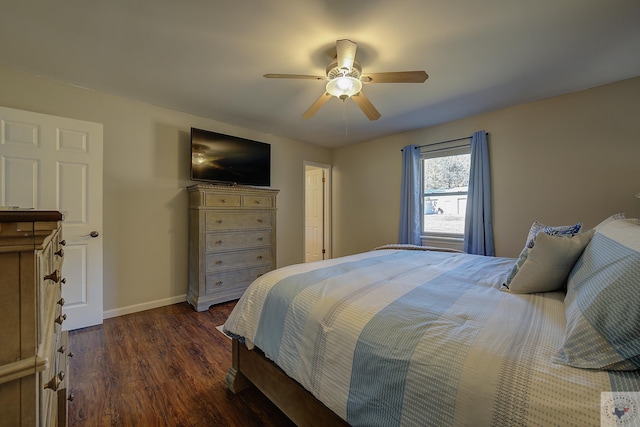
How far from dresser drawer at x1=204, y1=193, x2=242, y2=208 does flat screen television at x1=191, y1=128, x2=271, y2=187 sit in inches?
12.6

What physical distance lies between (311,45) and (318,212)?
11.5 ft

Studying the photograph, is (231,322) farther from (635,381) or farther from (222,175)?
(222,175)

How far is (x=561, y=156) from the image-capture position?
8.95 feet

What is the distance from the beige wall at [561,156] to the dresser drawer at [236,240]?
2646 mm

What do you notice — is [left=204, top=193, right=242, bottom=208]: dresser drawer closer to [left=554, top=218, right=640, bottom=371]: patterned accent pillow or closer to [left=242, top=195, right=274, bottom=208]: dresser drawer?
[left=242, top=195, right=274, bottom=208]: dresser drawer

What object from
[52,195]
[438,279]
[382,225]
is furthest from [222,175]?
[438,279]

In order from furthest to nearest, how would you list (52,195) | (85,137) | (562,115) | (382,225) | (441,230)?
(382,225) → (441,230) → (562,115) → (85,137) → (52,195)

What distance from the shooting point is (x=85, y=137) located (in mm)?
2426

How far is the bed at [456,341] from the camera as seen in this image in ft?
2.12

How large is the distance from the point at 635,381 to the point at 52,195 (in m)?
3.59

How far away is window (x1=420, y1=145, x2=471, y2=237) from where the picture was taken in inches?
137

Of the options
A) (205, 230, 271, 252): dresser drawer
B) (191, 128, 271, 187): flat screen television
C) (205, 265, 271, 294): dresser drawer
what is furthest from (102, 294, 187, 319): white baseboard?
(191, 128, 271, 187): flat screen television

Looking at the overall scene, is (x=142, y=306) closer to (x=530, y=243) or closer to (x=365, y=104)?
(x=365, y=104)

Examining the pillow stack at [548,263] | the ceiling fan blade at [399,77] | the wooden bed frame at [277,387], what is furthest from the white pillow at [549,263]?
the ceiling fan blade at [399,77]
